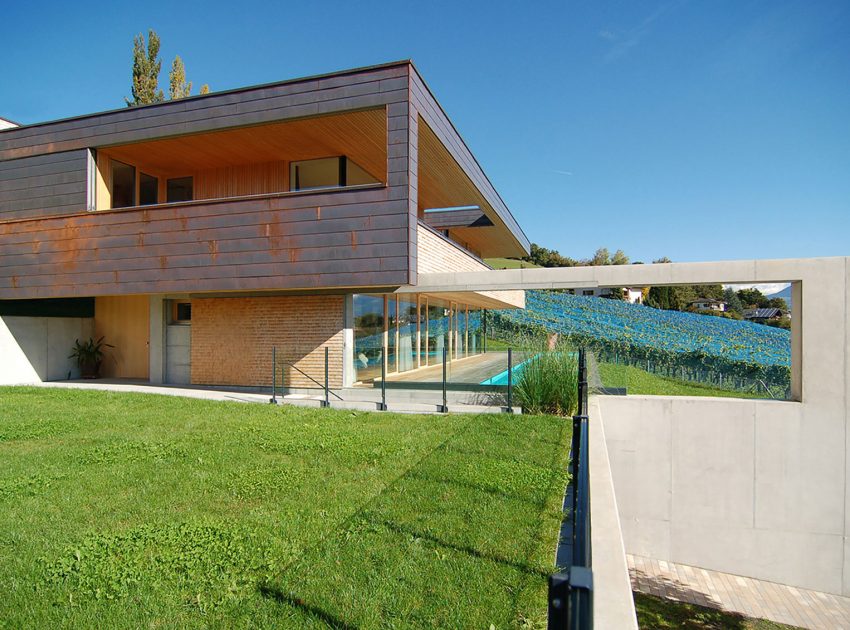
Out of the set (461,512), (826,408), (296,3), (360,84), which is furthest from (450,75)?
(461,512)

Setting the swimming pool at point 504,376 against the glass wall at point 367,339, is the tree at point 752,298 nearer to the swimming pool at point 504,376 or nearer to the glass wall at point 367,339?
the glass wall at point 367,339

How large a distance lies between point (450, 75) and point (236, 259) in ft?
54.9

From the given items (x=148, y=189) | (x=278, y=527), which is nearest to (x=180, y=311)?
(x=148, y=189)

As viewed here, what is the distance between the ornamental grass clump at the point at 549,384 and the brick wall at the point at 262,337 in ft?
14.0

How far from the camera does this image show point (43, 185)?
503 inches

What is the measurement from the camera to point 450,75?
78.9ft

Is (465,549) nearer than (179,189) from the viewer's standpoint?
Yes

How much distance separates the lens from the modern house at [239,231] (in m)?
10.4

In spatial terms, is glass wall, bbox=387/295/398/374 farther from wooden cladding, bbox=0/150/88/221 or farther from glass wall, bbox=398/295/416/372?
wooden cladding, bbox=0/150/88/221

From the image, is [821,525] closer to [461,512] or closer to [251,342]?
[461,512]

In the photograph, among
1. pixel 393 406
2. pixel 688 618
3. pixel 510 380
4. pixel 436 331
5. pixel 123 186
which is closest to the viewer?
pixel 688 618

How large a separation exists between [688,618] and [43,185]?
15757mm

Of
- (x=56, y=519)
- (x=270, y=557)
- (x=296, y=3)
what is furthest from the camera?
(x=296, y=3)

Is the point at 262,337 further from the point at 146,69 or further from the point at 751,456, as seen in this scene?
the point at 146,69
